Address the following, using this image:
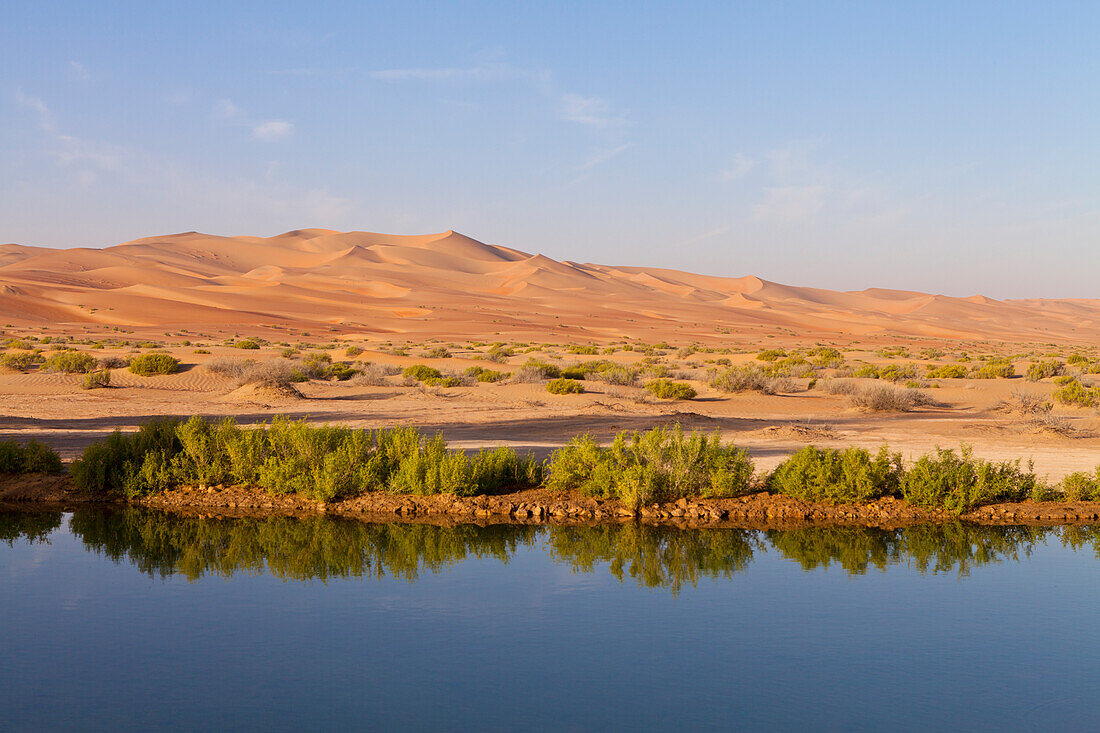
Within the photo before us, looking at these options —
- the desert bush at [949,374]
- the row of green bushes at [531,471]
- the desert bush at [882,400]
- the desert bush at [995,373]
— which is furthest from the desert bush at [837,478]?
the desert bush at [995,373]

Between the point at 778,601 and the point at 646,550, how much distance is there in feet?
7.34

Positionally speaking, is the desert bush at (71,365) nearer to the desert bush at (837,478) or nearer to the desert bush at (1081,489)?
the desert bush at (837,478)

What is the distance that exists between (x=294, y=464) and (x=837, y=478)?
789 centimetres

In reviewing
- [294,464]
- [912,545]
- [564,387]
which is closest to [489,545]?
[294,464]

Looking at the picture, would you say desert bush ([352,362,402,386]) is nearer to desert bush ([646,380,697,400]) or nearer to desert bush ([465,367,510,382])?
desert bush ([465,367,510,382])

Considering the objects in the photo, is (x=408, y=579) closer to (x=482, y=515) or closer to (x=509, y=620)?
(x=509, y=620)

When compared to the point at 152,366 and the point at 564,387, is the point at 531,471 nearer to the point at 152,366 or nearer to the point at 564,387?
the point at 564,387

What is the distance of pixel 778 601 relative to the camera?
916cm

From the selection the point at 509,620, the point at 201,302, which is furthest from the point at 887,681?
the point at 201,302

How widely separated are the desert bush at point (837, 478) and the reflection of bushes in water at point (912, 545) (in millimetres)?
848

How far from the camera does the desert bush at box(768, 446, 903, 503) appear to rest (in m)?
13.1

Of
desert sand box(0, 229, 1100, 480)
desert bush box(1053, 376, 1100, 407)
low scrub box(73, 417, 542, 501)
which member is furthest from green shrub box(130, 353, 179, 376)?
desert bush box(1053, 376, 1100, 407)

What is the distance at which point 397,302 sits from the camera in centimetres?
12812

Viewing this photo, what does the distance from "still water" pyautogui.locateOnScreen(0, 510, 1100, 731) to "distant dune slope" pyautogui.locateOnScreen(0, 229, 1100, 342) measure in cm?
7370
